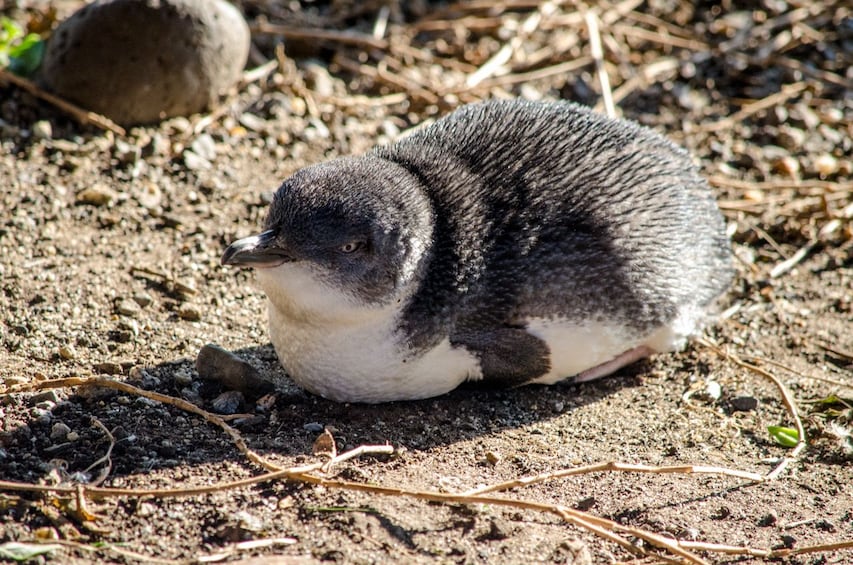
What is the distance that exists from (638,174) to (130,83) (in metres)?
3.39

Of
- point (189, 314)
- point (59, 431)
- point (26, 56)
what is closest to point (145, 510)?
point (59, 431)

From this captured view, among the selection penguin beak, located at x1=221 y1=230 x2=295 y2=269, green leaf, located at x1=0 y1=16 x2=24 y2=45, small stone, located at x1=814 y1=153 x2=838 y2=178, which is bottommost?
small stone, located at x1=814 y1=153 x2=838 y2=178

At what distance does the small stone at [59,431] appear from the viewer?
3924 millimetres

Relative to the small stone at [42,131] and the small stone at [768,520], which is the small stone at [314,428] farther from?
the small stone at [42,131]

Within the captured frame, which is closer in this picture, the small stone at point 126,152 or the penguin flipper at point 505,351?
the penguin flipper at point 505,351

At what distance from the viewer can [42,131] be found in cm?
620

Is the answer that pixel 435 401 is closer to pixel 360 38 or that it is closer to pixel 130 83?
pixel 130 83

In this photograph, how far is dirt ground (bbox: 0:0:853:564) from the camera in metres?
3.69

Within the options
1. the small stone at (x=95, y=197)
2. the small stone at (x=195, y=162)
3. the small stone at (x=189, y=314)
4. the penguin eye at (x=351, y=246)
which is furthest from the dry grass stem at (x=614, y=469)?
the small stone at (x=195, y=162)

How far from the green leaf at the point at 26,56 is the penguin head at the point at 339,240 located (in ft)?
10.5

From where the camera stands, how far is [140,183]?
6.01 m

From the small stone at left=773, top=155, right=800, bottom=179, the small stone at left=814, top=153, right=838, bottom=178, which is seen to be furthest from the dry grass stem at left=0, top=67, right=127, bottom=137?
the small stone at left=814, top=153, right=838, bottom=178

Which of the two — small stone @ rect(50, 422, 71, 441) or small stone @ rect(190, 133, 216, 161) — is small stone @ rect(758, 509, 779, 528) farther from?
small stone @ rect(190, 133, 216, 161)

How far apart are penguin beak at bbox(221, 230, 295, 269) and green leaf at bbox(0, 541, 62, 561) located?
1.23 meters
